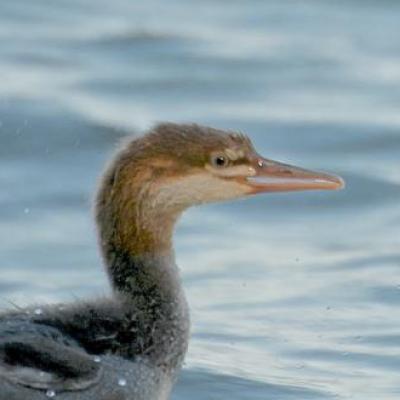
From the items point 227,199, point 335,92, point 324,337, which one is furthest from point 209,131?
point 335,92

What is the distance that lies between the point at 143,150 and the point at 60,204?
454 cm

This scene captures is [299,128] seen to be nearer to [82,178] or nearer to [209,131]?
[82,178]

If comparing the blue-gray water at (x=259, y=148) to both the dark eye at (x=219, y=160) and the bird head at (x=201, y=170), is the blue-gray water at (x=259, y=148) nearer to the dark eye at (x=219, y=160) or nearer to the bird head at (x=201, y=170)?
the bird head at (x=201, y=170)

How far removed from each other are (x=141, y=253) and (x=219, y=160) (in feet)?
1.79

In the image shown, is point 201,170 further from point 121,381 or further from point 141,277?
point 121,381

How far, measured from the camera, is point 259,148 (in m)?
15.7

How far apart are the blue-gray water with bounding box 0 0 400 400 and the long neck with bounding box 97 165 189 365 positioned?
142cm

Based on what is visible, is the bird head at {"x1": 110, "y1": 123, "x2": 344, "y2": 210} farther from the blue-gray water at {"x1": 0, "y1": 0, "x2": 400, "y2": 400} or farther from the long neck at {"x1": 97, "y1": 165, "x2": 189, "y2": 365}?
the blue-gray water at {"x1": 0, "y1": 0, "x2": 400, "y2": 400}

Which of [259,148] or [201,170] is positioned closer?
[201,170]

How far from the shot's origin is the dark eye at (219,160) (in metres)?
10.1

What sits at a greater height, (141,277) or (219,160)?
(219,160)

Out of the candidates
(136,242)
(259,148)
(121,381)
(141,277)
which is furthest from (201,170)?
(259,148)

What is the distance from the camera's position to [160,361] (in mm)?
9719

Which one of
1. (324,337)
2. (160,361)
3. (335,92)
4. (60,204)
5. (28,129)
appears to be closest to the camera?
(160,361)
